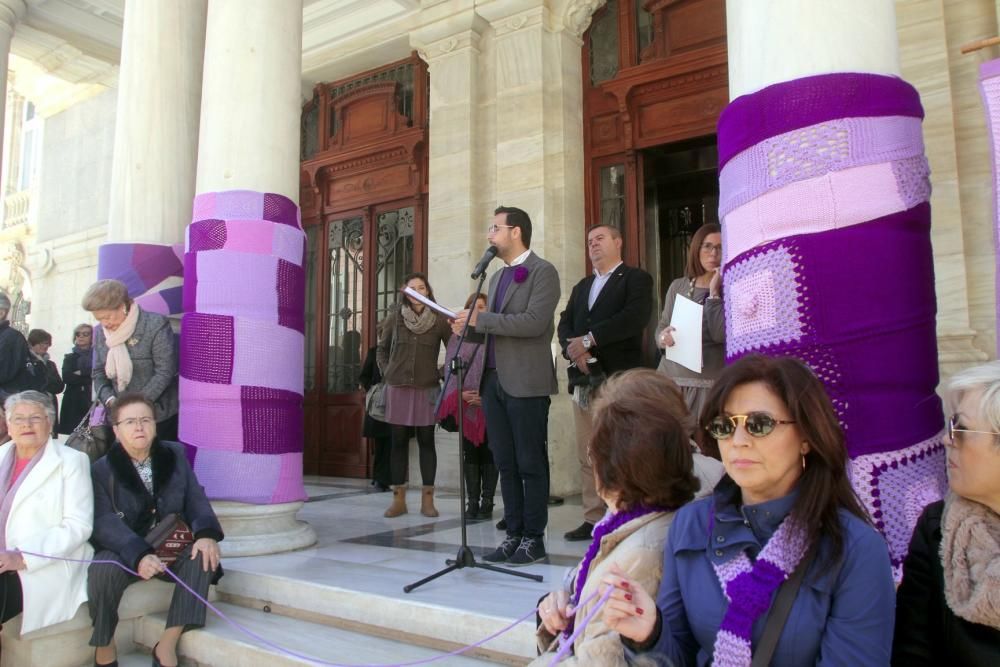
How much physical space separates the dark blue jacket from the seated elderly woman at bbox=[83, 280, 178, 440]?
155 inches

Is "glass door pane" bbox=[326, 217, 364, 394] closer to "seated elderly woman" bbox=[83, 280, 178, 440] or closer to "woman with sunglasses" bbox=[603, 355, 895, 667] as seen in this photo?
"seated elderly woman" bbox=[83, 280, 178, 440]

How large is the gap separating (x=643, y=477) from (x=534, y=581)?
2007mm

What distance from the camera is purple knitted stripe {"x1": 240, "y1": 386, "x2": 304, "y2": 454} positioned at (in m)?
4.59

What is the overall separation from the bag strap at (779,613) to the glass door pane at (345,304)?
23.9ft

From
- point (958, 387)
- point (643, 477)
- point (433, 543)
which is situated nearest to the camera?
point (958, 387)

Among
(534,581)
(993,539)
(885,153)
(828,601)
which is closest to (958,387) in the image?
(993,539)

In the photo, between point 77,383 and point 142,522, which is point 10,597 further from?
point 77,383

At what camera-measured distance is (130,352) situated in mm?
4785

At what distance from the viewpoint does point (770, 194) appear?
2443 millimetres

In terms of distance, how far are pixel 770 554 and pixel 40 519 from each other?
3.28 metres

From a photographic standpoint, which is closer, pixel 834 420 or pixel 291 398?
pixel 834 420

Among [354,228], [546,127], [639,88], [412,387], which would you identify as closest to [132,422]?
[412,387]

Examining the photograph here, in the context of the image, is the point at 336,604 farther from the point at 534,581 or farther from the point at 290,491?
the point at 290,491

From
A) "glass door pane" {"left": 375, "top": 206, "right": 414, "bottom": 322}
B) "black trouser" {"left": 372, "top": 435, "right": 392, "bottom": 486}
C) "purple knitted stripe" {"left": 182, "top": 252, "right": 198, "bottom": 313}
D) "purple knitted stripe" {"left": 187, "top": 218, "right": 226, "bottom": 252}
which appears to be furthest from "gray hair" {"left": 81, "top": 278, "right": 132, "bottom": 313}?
"glass door pane" {"left": 375, "top": 206, "right": 414, "bottom": 322}
